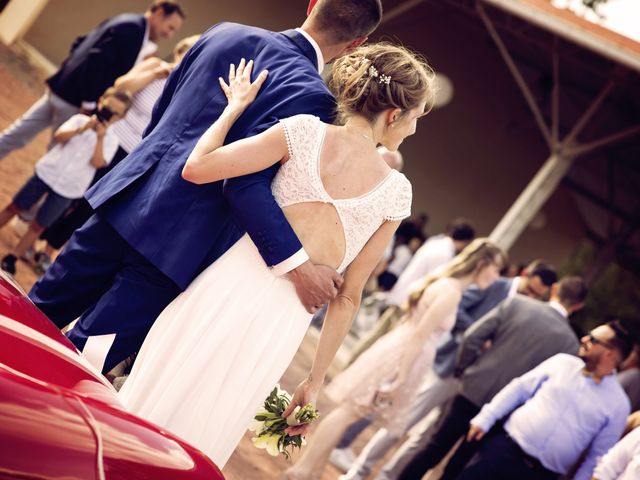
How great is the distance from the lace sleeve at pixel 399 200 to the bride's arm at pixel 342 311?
28mm

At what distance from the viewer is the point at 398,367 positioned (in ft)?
18.0

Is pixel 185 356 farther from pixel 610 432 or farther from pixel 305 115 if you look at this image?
pixel 610 432

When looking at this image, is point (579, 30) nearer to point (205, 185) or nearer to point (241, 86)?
point (241, 86)

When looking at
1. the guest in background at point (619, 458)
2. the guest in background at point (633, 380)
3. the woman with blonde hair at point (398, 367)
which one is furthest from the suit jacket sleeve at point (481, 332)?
the guest in background at point (633, 380)

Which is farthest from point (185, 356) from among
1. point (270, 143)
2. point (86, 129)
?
point (86, 129)

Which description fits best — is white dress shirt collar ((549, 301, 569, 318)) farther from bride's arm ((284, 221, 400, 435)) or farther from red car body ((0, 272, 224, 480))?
red car body ((0, 272, 224, 480))

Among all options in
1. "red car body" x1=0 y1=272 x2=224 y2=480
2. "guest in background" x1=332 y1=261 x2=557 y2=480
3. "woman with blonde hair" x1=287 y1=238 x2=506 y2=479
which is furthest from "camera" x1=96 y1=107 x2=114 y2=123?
"red car body" x1=0 y1=272 x2=224 y2=480

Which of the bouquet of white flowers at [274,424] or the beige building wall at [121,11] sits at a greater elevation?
the bouquet of white flowers at [274,424]

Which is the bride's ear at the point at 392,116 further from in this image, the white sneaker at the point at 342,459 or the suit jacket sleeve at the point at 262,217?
the white sneaker at the point at 342,459

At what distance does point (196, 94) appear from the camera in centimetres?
270

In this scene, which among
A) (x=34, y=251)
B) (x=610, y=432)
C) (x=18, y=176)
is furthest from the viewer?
(x=18, y=176)

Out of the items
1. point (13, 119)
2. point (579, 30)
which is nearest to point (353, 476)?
point (579, 30)

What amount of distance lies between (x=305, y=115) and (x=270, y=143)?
0.15m

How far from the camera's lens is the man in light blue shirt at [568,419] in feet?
15.5
